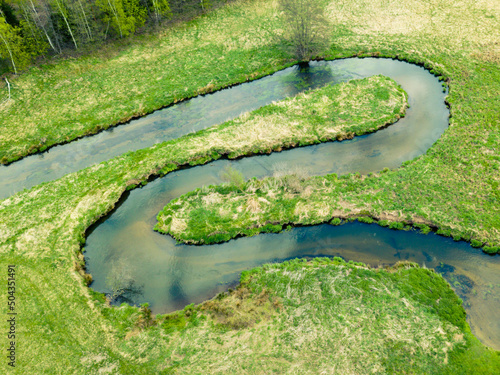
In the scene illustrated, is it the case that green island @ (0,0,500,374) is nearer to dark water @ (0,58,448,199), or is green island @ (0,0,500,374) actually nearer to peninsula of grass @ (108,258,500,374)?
peninsula of grass @ (108,258,500,374)

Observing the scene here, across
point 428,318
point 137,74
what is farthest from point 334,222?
point 137,74

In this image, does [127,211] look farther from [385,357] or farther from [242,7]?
[242,7]

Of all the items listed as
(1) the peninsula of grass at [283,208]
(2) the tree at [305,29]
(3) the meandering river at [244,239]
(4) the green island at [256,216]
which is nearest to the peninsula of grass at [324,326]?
(4) the green island at [256,216]

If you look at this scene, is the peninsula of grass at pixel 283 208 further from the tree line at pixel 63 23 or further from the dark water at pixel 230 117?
the tree line at pixel 63 23

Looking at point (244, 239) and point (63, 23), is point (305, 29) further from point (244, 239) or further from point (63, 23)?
point (63, 23)

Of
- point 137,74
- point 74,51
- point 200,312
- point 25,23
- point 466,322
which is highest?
point 25,23

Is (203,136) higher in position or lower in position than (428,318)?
higher

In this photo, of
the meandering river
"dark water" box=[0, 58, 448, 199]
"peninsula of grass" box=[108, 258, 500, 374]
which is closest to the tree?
"dark water" box=[0, 58, 448, 199]

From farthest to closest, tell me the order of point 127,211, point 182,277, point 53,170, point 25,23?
point 25,23 → point 53,170 → point 127,211 → point 182,277
